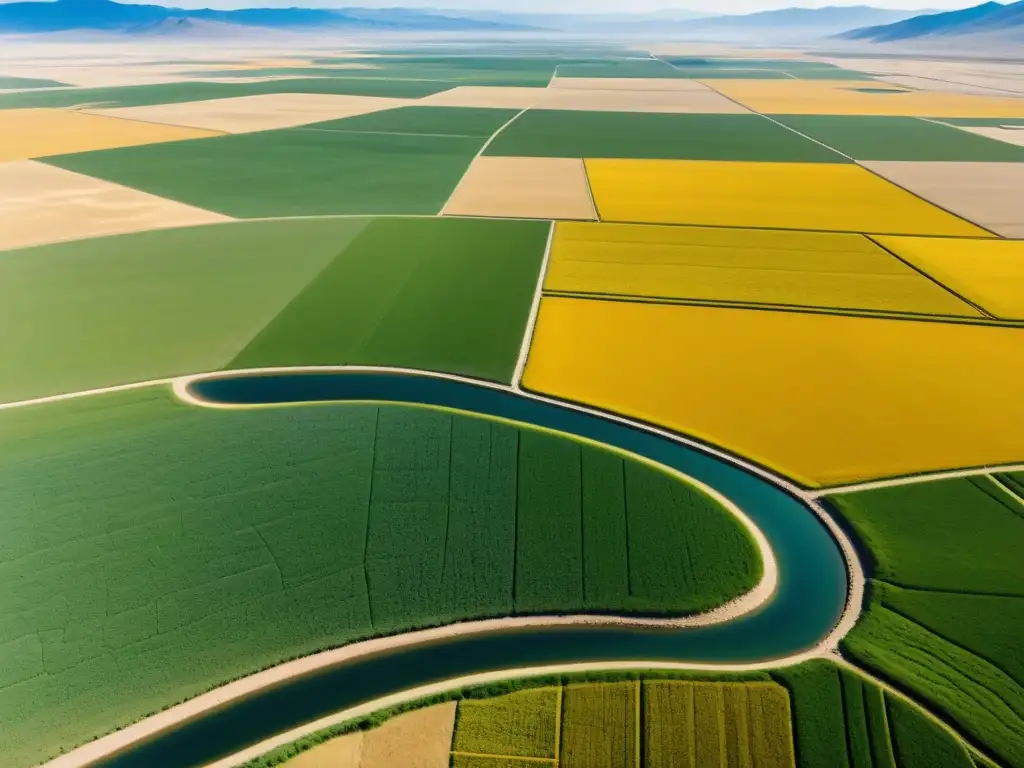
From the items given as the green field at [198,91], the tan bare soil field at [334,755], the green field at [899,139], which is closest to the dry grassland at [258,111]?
the green field at [198,91]

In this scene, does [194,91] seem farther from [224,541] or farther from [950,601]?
[950,601]

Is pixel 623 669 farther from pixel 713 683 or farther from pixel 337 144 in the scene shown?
pixel 337 144

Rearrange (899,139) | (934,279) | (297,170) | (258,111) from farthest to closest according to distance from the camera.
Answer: (258,111) → (899,139) → (297,170) → (934,279)

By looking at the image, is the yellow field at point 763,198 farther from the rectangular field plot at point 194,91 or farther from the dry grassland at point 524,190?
the rectangular field plot at point 194,91

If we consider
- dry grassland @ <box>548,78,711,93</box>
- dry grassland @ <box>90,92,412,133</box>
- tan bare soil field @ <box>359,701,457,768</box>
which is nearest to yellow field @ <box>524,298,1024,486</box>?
tan bare soil field @ <box>359,701,457,768</box>

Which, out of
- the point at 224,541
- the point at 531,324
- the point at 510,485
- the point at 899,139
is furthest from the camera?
the point at 899,139

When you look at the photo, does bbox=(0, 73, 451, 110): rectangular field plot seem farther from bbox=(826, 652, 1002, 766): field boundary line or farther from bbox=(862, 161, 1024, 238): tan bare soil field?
bbox=(826, 652, 1002, 766): field boundary line

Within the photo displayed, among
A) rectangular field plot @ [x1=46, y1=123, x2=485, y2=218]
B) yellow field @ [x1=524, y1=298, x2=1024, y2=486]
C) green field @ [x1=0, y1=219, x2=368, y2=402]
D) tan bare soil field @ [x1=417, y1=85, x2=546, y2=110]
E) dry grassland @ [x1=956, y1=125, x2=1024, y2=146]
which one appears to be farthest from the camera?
tan bare soil field @ [x1=417, y1=85, x2=546, y2=110]

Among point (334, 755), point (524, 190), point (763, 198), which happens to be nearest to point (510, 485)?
point (334, 755)
